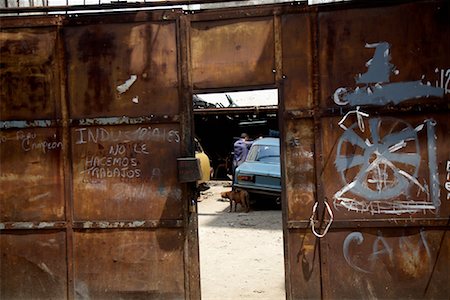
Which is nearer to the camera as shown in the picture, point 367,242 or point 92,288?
point 367,242

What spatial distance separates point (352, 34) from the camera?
409cm

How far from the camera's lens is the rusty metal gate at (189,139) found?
4016mm

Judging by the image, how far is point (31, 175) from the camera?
4484 millimetres

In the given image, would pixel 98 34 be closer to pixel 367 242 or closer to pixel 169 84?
pixel 169 84

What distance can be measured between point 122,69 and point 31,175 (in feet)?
4.82

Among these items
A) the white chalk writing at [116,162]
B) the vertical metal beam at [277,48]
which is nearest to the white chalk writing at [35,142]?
the white chalk writing at [116,162]

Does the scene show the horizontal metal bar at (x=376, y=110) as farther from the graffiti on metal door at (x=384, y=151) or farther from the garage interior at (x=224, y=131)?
the garage interior at (x=224, y=131)

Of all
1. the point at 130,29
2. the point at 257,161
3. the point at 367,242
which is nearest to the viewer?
the point at 367,242

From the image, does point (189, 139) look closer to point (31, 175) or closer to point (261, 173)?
point (31, 175)

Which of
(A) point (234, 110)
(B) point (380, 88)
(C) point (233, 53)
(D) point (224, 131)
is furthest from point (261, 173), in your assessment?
(D) point (224, 131)

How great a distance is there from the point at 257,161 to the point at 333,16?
8.73 meters

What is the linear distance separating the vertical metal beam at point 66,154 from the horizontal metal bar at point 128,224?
138 mm

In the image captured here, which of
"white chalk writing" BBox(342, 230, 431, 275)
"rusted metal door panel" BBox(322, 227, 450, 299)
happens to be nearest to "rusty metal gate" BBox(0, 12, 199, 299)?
"rusted metal door panel" BBox(322, 227, 450, 299)

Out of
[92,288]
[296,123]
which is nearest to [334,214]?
[296,123]
